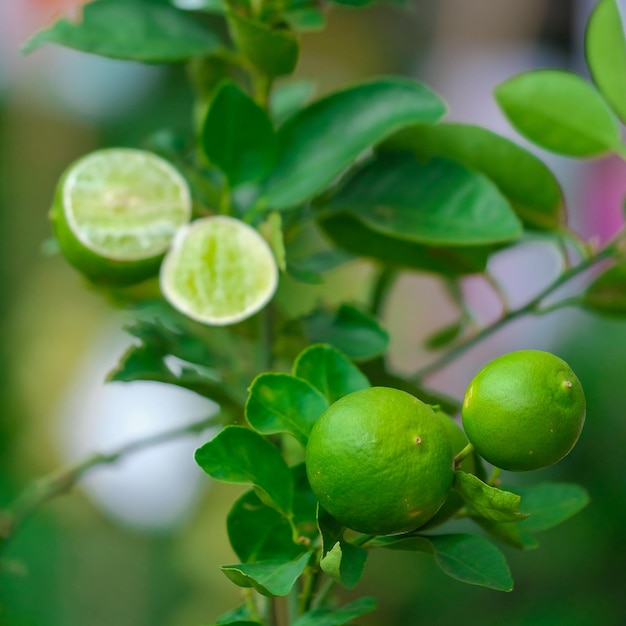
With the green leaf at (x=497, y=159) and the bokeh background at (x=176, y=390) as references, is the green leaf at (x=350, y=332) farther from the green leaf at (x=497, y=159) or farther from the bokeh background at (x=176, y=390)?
the bokeh background at (x=176, y=390)

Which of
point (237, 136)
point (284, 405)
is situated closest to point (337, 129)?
point (237, 136)

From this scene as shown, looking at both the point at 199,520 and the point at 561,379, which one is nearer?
the point at 561,379

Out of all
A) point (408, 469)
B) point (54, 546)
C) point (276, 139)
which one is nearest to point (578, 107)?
point (276, 139)

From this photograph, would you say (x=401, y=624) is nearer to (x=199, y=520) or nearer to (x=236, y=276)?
(x=199, y=520)

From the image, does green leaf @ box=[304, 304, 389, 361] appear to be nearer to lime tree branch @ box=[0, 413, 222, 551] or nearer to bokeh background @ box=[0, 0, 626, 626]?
lime tree branch @ box=[0, 413, 222, 551]

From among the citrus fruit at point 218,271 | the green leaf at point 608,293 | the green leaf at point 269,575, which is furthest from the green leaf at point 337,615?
the green leaf at point 608,293

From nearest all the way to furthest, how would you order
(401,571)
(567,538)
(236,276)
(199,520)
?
1. (236,276)
2. (567,538)
3. (401,571)
4. (199,520)
